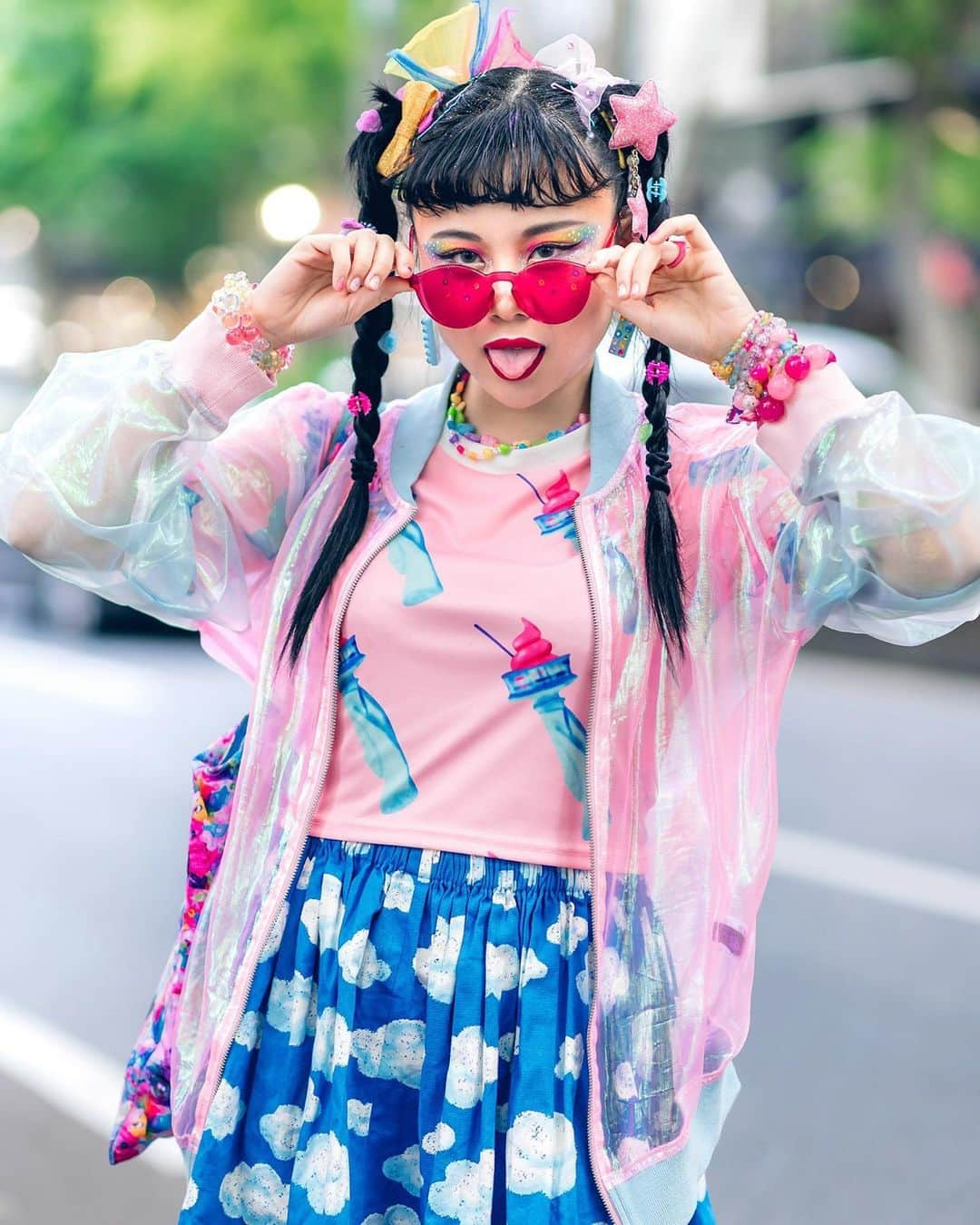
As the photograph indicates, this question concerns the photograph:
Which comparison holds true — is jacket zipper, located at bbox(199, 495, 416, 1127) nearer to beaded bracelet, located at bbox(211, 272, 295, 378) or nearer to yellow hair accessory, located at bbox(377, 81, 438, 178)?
beaded bracelet, located at bbox(211, 272, 295, 378)

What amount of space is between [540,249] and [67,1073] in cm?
313

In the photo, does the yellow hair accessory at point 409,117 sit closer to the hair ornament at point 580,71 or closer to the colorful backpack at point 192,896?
the hair ornament at point 580,71

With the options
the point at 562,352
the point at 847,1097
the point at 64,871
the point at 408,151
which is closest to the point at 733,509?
the point at 562,352

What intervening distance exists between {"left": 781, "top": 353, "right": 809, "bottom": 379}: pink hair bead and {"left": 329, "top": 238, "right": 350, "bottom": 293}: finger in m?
0.55

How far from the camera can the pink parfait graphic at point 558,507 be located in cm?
220

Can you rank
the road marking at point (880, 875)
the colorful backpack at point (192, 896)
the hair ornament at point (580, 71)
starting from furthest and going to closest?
the road marking at point (880, 875) → the colorful backpack at point (192, 896) → the hair ornament at point (580, 71)

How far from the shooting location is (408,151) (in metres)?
2.23

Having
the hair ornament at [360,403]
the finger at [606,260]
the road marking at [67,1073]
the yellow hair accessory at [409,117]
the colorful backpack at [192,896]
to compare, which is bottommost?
the road marking at [67,1073]

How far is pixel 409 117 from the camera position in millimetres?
2229

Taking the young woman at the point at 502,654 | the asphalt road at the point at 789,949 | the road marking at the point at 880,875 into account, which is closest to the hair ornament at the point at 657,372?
the young woman at the point at 502,654

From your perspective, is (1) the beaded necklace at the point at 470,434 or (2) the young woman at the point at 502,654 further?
(1) the beaded necklace at the point at 470,434

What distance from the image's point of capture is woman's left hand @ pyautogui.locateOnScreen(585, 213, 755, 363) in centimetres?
207

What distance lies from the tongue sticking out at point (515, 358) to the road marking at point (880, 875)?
3.97 meters

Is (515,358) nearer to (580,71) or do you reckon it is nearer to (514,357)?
(514,357)
